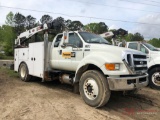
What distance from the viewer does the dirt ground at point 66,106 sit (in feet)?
18.4

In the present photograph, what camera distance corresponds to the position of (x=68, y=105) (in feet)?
21.2

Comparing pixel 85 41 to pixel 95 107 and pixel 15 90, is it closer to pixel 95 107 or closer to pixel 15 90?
pixel 95 107

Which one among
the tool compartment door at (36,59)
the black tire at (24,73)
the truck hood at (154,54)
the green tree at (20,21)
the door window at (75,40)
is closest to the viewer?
the door window at (75,40)

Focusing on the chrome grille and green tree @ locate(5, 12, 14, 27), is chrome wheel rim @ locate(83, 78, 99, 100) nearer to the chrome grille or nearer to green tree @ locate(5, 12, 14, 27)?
the chrome grille

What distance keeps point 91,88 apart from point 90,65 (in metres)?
0.78

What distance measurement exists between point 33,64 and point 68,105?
3.69 m

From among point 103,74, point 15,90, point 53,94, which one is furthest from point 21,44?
point 103,74

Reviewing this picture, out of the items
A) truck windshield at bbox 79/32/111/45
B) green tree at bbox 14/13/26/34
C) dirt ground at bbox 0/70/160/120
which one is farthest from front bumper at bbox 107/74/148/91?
green tree at bbox 14/13/26/34

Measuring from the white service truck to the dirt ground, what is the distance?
1.50ft

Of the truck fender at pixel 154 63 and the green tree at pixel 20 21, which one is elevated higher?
the green tree at pixel 20 21

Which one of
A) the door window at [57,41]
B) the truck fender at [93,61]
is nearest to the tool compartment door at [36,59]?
the door window at [57,41]

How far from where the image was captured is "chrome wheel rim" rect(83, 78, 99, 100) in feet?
20.5

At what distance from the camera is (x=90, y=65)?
6.82m

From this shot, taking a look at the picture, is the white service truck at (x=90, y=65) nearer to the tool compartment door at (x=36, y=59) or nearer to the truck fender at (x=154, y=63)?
the tool compartment door at (x=36, y=59)
